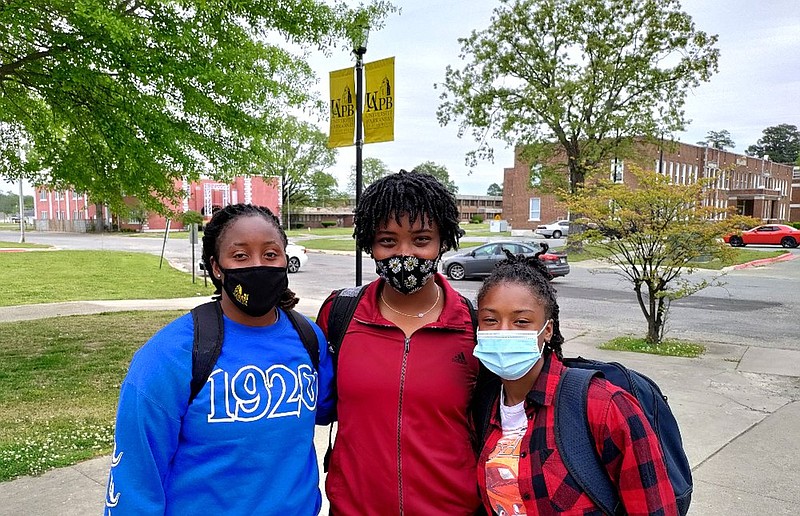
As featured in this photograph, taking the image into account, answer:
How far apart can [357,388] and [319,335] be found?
9.7 inches

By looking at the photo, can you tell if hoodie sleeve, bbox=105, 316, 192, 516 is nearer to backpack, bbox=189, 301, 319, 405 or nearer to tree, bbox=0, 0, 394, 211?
backpack, bbox=189, 301, 319, 405

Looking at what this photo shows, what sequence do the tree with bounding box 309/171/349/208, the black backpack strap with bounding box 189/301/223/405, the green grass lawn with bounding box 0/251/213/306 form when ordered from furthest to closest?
the tree with bounding box 309/171/349/208
the green grass lawn with bounding box 0/251/213/306
the black backpack strap with bounding box 189/301/223/405

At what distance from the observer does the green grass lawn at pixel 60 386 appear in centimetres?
458

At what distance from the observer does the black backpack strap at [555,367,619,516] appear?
1.66 metres

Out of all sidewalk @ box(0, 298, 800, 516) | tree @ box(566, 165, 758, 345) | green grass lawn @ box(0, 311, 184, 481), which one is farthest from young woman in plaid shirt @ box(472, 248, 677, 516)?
tree @ box(566, 165, 758, 345)

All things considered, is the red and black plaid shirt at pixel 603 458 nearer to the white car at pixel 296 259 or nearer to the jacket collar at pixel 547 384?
the jacket collar at pixel 547 384

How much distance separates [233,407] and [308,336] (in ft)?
1.22

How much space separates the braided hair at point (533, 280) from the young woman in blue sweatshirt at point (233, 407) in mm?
643

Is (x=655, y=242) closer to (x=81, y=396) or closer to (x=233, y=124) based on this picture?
(x=233, y=124)

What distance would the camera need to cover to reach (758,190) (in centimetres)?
5938

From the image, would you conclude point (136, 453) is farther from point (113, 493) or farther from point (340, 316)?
point (340, 316)

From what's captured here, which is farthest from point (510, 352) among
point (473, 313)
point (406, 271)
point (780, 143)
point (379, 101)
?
point (780, 143)

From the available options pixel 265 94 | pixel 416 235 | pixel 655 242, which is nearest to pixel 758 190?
pixel 655 242

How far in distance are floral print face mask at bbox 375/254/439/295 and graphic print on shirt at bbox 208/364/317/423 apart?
407mm
